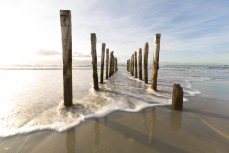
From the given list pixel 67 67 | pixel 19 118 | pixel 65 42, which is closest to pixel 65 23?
pixel 65 42

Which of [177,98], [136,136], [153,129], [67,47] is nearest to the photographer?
[136,136]

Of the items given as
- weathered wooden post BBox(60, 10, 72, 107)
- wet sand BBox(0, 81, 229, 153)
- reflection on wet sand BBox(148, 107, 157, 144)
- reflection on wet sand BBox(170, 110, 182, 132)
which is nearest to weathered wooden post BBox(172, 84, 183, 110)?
reflection on wet sand BBox(170, 110, 182, 132)

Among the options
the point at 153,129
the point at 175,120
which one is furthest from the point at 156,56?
the point at 153,129

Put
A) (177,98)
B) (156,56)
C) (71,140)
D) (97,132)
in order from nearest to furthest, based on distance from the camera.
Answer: (71,140) < (97,132) < (177,98) < (156,56)

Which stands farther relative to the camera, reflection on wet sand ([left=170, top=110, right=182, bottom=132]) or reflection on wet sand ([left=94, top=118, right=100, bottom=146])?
reflection on wet sand ([left=170, top=110, right=182, bottom=132])

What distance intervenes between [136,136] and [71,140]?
129 cm

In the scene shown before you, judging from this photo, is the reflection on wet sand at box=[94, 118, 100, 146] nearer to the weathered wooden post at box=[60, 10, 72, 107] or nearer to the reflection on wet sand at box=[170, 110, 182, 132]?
the weathered wooden post at box=[60, 10, 72, 107]

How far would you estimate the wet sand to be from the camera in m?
3.35

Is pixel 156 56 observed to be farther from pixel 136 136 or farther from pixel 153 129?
pixel 136 136

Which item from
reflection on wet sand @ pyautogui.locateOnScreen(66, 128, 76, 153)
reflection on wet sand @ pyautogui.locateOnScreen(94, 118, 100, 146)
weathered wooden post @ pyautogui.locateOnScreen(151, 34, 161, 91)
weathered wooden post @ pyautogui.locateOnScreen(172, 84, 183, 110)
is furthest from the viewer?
weathered wooden post @ pyautogui.locateOnScreen(151, 34, 161, 91)

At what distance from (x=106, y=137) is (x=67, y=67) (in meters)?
2.86

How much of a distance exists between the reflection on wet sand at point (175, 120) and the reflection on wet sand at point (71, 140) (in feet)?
7.31

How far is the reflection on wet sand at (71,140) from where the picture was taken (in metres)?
3.29

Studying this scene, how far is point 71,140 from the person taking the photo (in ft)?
12.0
